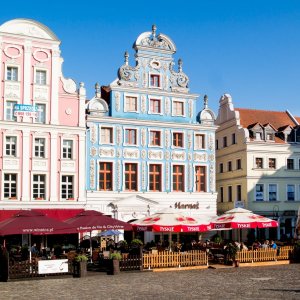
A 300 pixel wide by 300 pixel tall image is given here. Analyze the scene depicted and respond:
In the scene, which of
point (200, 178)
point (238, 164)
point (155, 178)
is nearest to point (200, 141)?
point (200, 178)

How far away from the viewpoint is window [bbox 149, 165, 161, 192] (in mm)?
43000

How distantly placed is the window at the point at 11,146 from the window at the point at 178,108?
39.3 ft

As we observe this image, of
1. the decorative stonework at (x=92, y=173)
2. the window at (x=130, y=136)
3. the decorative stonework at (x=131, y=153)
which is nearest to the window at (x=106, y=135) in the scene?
the window at (x=130, y=136)

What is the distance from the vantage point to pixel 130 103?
140ft

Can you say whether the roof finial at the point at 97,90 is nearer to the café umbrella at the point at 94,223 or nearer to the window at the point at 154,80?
the window at the point at 154,80

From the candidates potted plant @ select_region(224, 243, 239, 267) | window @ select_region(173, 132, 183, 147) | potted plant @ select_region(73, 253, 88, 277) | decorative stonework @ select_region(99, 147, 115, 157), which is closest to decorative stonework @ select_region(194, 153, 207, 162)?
window @ select_region(173, 132, 183, 147)

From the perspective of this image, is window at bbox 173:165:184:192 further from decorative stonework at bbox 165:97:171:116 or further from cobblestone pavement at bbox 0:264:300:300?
cobblestone pavement at bbox 0:264:300:300

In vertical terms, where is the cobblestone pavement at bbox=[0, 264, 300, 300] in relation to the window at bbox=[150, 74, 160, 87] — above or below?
below

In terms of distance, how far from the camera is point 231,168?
5062cm

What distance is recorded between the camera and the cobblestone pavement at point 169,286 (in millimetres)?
18438

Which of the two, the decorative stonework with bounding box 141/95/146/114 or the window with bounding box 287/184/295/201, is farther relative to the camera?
the window with bounding box 287/184/295/201

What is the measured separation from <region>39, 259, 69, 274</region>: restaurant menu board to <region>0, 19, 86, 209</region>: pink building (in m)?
13.6

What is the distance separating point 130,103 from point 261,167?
13117mm

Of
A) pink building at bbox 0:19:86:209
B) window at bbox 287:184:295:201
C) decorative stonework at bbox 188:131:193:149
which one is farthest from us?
window at bbox 287:184:295:201
